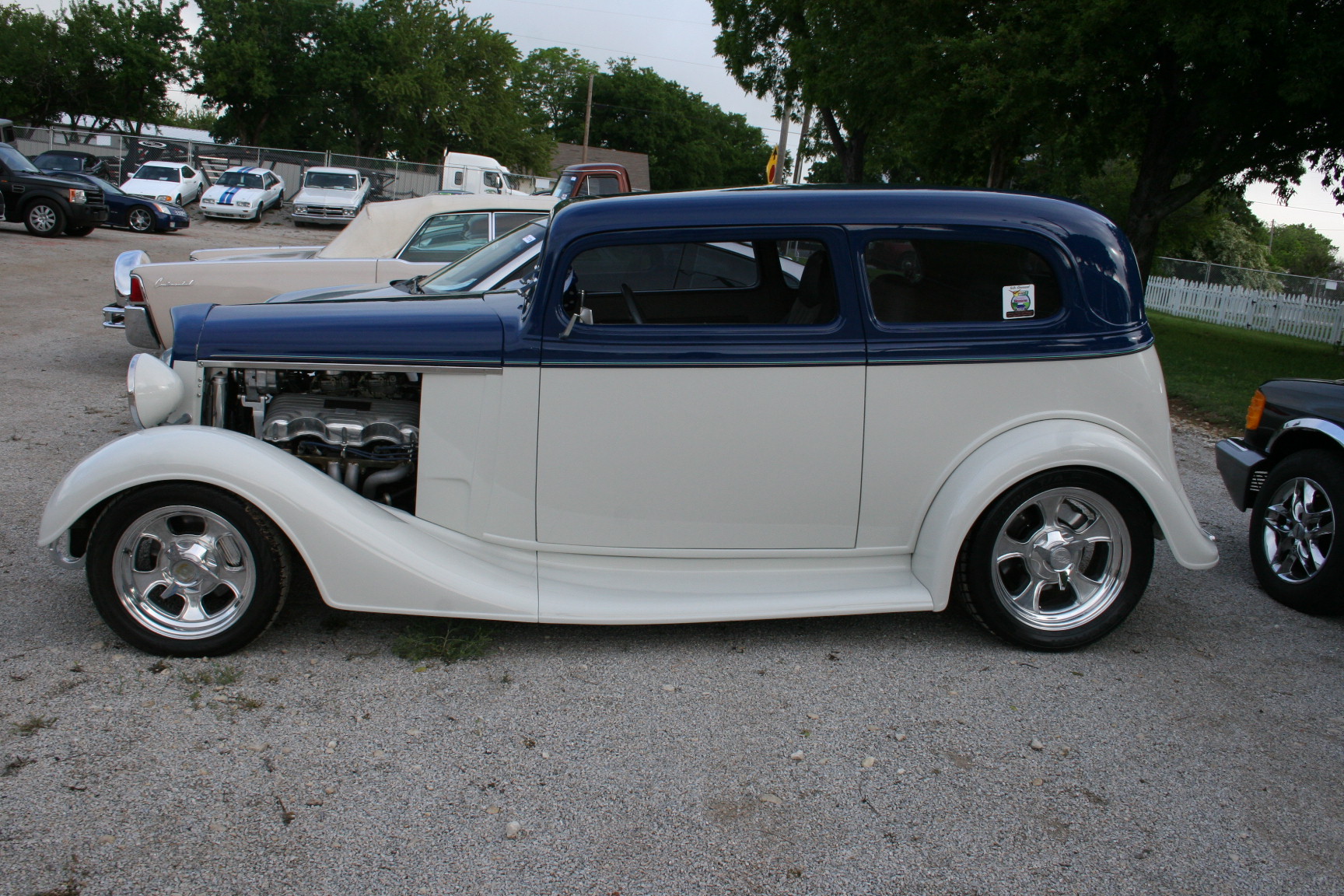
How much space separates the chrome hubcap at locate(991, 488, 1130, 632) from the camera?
370 centimetres

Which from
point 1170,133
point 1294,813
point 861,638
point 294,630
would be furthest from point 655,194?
point 1170,133

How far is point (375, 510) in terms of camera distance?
138 inches

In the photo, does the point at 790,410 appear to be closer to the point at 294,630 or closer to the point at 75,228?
the point at 294,630

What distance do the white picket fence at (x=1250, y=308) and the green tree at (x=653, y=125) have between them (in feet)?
182

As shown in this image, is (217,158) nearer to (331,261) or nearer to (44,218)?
(44,218)

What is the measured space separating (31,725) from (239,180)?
92.5 ft

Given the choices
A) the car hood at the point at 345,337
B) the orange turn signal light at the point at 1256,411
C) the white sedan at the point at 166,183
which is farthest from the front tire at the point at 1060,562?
the white sedan at the point at 166,183

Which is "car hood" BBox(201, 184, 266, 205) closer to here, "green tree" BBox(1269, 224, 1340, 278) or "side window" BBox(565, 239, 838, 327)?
"side window" BBox(565, 239, 838, 327)

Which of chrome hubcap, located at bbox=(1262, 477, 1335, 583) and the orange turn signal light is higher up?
the orange turn signal light

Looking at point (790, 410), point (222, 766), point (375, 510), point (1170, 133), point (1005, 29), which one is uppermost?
point (1005, 29)

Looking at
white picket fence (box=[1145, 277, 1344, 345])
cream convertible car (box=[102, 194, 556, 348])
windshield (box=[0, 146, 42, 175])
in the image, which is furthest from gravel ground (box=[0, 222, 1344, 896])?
white picket fence (box=[1145, 277, 1344, 345])

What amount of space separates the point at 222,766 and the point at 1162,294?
28665 mm

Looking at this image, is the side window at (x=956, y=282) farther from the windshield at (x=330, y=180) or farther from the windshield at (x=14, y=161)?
the windshield at (x=330, y=180)

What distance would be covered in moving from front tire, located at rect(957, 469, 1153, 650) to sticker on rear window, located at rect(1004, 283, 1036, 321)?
2.15 feet
